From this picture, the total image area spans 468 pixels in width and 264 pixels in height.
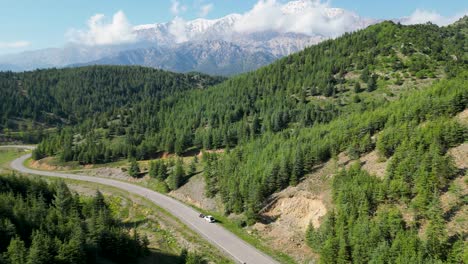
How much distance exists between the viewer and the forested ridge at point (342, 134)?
1630 inches

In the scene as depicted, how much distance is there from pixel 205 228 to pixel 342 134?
35256 mm

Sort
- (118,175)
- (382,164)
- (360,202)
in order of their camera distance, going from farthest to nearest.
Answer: (118,175) → (382,164) → (360,202)

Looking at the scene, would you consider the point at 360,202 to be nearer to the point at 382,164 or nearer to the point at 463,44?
the point at 382,164

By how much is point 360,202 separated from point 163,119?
397ft

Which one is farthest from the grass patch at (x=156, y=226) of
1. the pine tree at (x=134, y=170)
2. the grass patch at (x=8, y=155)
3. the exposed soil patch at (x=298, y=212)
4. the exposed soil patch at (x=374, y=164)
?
the grass patch at (x=8, y=155)

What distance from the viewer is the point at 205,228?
63.0 metres

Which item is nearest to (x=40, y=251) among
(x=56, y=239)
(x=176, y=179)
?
(x=56, y=239)

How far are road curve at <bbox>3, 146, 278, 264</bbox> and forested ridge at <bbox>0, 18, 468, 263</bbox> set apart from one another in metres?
5.95

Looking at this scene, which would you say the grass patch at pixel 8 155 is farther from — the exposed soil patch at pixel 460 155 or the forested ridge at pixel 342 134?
the exposed soil patch at pixel 460 155

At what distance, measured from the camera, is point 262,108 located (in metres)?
131

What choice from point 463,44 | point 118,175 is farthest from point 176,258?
point 463,44

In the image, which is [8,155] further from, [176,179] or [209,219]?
[209,219]

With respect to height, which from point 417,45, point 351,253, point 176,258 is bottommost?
point 176,258

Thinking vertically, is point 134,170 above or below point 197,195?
above
